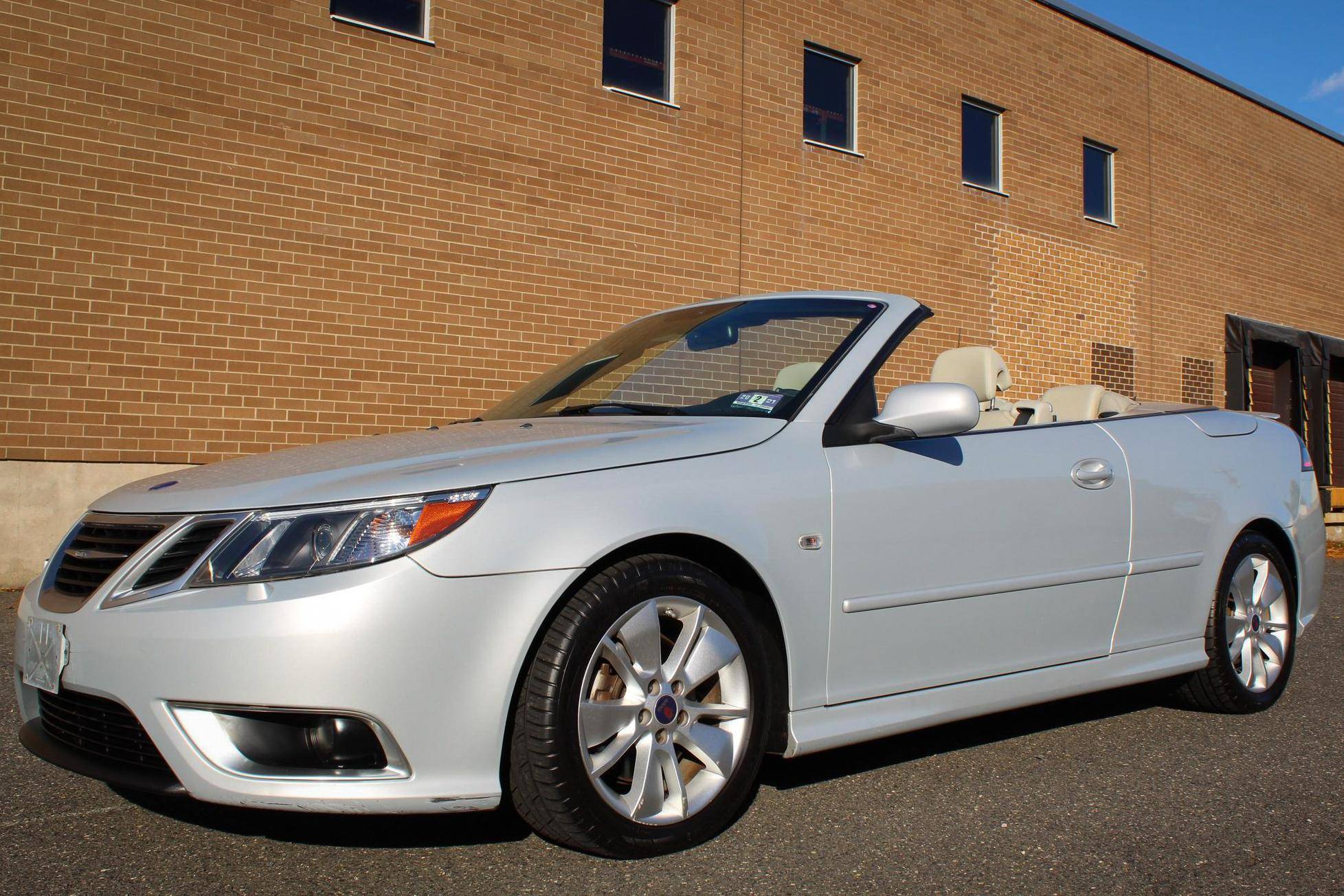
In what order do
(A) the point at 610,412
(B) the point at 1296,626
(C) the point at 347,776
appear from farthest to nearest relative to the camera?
(B) the point at 1296,626
(A) the point at 610,412
(C) the point at 347,776

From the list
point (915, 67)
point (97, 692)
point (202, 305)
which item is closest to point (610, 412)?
point (97, 692)

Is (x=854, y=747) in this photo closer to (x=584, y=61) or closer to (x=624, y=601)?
(x=624, y=601)

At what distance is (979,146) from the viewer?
13578 millimetres

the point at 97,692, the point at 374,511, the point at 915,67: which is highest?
the point at 915,67

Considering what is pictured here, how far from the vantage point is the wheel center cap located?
2.73m

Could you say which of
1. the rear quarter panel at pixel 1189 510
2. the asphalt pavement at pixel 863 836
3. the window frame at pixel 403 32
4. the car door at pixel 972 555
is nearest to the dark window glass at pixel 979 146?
the window frame at pixel 403 32

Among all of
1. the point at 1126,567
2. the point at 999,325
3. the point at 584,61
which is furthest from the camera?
the point at 999,325

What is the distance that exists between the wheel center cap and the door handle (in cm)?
165

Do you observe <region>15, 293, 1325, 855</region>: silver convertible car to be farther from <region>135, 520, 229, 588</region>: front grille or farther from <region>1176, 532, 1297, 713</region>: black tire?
<region>1176, 532, 1297, 713</region>: black tire

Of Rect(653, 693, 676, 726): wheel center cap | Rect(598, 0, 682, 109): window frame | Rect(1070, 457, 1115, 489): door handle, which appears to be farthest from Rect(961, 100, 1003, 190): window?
Rect(653, 693, 676, 726): wheel center cap

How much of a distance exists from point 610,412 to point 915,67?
409 inches

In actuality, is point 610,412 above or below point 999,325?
below

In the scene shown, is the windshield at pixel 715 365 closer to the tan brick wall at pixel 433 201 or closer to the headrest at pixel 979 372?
the headrest at pixel 979 372

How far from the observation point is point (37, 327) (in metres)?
7.74
